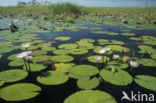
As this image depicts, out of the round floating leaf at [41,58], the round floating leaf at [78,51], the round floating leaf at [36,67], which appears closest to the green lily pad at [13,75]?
the round floating leaf at [36,67]

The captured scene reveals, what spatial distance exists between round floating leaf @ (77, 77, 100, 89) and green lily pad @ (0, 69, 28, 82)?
688 mm

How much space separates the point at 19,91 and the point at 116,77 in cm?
106

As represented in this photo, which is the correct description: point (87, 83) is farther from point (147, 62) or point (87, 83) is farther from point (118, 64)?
point (147, 62)

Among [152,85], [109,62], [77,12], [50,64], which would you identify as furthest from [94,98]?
[77,12]

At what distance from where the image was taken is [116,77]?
4.58 feet

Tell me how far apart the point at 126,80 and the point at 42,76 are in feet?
3.24

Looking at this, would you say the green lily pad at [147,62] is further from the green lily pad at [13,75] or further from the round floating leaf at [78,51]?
the green lily pad at [13,75]

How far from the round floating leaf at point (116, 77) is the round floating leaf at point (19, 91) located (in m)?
0.76

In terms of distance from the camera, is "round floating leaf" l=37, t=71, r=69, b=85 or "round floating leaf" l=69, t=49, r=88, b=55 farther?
"round floating leaf" l=69, t=49, r=88, b=55

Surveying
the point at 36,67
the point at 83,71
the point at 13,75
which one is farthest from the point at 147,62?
the point at 13,75

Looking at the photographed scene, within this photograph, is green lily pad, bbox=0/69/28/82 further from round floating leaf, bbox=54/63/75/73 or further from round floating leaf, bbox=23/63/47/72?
round floating leaf, bbox=54/63/75/73

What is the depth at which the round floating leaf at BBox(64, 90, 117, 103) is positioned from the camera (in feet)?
3.47

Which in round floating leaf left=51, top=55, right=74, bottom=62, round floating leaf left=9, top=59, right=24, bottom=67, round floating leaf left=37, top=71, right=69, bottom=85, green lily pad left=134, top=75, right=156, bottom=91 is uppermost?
round floating leaf left=51, top=55, right=74, bottom=62

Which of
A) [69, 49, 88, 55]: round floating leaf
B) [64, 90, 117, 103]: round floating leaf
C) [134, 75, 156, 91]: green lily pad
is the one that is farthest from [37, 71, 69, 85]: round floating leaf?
[134, 75, 156, 91]: green lily pad
